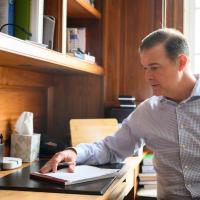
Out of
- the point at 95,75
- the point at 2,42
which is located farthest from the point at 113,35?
the point at 2,42

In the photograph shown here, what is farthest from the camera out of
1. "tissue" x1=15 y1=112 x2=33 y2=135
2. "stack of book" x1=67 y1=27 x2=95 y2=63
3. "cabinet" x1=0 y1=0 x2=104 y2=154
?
"stack of book" x1=67 y1=27 x2=95 y2=63

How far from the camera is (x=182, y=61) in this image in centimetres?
175

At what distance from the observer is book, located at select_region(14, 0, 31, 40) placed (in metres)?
1.64

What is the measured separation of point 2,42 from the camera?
1367 millimetres

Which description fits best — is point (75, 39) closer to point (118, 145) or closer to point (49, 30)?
point (49, 30)

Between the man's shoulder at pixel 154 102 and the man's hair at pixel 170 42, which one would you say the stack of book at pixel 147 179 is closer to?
the man's shoulder at pixel 154 102

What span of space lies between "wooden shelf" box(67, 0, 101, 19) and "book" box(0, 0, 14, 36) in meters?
0.74

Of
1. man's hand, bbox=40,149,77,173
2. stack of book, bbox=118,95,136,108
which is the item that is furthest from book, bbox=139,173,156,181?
man's hand, bbox=40,149,77,173

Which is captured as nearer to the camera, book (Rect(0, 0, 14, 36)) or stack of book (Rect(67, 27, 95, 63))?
book (Rect(0, 0, 14, 36))

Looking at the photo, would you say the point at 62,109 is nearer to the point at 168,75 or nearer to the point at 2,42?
the point at 168,75

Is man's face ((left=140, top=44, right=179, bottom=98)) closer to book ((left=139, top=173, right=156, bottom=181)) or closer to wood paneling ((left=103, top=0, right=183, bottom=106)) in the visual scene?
book ((left=139, top=173, right=156, bottom=181))

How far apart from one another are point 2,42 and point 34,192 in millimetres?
576

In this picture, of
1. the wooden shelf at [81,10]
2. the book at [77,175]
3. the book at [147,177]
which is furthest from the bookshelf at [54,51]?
the book at [147,177]

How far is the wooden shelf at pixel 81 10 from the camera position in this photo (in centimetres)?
236
